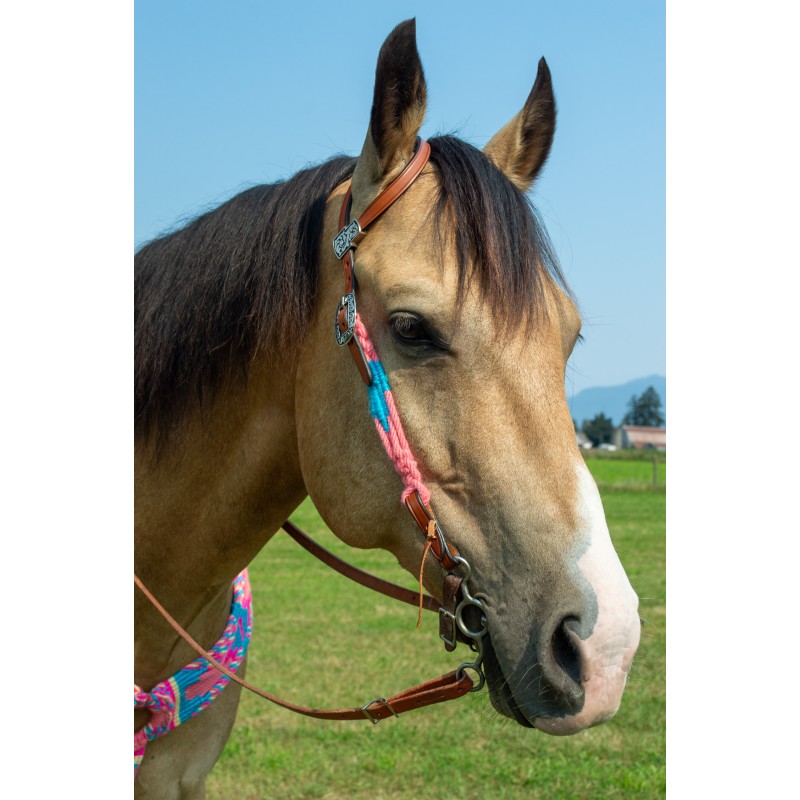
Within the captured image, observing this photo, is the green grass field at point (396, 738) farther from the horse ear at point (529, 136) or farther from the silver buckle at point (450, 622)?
the horse ear at point (529, 136)

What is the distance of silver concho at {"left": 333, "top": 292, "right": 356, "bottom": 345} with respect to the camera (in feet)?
6.15

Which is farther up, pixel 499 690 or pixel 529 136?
pixel 529 136

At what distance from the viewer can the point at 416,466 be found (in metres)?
1.77

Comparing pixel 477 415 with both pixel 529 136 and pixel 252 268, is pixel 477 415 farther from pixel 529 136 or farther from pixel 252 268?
pixel 529 136

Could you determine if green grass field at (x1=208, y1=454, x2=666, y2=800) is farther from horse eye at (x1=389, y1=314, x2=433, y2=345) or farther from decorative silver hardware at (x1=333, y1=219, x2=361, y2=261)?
decorative silver hardware at (x1=333, y1=219, x2=361, y2=261)

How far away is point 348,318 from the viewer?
1.88 m

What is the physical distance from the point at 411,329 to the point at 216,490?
0.72 m

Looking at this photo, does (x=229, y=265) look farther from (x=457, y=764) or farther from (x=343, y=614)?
(x=343, y=614)

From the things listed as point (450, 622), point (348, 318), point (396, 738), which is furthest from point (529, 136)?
point (396, 738)

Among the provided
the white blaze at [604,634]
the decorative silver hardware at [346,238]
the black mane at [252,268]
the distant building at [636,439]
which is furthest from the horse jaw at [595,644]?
the distant building at [636,439]

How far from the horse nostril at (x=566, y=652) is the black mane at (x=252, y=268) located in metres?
0.72

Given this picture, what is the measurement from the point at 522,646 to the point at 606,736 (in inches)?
153

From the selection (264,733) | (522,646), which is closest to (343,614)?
(264,733)

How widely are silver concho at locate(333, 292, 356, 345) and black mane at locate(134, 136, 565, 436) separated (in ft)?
0.47
